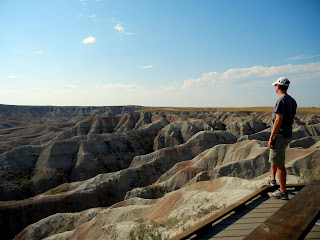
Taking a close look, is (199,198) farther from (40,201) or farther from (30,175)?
(30,175)

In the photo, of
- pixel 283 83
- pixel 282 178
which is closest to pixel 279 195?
pixel 282 178

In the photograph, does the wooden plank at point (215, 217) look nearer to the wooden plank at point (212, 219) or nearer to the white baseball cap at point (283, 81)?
the wooden plank at point (212, 219)

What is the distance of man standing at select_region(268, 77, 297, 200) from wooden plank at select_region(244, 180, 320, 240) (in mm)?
2062

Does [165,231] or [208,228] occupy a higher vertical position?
[208,228]

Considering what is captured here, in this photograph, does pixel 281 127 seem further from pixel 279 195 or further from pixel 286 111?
pixel 279 195

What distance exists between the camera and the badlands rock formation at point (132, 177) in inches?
578

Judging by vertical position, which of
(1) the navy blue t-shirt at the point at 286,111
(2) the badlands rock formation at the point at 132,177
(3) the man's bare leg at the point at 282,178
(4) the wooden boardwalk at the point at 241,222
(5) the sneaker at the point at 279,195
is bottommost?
(2) the badlands rock formation at the point at 132,177

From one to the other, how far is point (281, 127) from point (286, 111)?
0.41 meters

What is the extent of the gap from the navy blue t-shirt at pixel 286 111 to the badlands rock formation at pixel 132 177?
3793mm

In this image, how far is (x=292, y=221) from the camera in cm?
264

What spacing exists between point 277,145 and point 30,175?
51158mm

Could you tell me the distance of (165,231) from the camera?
7.34 metres

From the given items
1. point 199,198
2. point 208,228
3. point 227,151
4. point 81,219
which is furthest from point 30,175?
point 208,228

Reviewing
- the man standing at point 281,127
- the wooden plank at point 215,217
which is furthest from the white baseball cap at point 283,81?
the wooden plank at point 215,217
